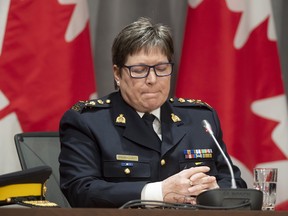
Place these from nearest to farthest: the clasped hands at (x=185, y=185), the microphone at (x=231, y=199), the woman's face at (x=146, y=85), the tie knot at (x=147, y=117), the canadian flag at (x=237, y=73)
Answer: the microphone at (x=231, y=199) < the clasped hands at (x=185, y=185) < the woman's face at (x=146, y=85) < the tie knot at (x=147, y=117) < the canadian flag at (x=237, y=73)

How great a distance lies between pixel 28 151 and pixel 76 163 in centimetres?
46

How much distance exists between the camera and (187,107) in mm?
2867

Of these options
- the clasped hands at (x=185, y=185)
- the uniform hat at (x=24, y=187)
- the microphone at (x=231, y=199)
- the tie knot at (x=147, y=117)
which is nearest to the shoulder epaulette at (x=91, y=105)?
the tie knot at (x=147, y=117)

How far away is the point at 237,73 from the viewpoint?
3.45m

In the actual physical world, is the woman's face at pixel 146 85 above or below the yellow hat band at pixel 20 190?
above

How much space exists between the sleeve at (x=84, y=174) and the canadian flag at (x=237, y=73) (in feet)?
3.00

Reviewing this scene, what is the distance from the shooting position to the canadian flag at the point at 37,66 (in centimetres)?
323

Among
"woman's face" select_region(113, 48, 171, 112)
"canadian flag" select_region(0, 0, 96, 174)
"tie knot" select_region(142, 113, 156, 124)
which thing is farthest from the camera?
"canadian flag" select_region(0, 0, 96, 174)

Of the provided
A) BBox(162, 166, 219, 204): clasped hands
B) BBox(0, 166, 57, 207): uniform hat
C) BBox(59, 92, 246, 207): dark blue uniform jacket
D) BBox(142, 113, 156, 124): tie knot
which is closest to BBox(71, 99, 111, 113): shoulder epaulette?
BBox(59, 92, 246, 207): dark blue uniform jacket

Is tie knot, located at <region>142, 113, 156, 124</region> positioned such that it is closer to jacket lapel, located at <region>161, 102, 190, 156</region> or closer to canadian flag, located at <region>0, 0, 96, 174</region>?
jacket lapel, located at <region>161, 102, 190, 156</region>

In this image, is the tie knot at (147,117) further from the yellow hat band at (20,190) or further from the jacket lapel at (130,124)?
the yellow hat band at (20,190)

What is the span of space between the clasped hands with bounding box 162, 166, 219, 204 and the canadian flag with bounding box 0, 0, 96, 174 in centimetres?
113

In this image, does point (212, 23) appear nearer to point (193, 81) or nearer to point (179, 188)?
point (193, 81)

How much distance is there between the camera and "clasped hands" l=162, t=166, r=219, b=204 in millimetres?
2271
